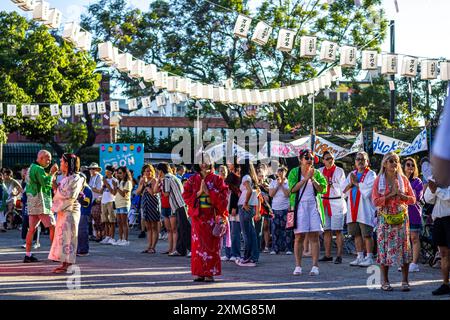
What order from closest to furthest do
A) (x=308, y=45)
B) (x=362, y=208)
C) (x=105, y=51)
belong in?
(x=362, y=208), (x=308, y=45), (x=105, y=51)

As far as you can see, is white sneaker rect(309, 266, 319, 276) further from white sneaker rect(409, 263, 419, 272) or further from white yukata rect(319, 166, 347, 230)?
white yukata rect(319, 166, 347, 230)

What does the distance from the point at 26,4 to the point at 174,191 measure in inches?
192

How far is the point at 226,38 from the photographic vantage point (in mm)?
42594

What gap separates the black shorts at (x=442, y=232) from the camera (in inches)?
411

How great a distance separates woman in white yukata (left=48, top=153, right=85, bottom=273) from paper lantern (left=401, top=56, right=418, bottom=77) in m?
9.03

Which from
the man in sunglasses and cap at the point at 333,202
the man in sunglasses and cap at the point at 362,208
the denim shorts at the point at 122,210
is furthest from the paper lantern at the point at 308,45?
the denim shorts at the point at 122,210

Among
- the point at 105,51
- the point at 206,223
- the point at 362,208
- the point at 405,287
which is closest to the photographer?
the point at 405,287

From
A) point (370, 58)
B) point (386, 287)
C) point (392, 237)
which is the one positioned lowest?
point (386, 287)

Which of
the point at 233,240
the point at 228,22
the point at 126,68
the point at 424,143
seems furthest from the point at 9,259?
the point at 228,22

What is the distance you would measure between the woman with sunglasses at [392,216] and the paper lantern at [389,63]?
27.6 ft

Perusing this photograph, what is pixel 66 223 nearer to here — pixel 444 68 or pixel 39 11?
pixel 39 11

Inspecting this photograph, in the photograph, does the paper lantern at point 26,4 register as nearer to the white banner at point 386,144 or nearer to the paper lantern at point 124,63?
the paper lantern at point 124,63

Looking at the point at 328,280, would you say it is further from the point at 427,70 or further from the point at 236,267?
the point at 427,70

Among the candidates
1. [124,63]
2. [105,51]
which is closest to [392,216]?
[105,51]
